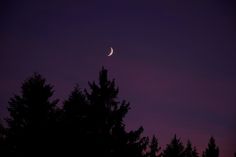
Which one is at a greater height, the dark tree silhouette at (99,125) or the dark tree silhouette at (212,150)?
the dark tree silhouette at (212,150)

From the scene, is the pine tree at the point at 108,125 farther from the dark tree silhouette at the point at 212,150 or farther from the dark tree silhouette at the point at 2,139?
the dark tree silhouette at the point at 212,150

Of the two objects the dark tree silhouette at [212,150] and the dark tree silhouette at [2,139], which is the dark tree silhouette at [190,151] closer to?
the dark tree silhouette at [212,150]

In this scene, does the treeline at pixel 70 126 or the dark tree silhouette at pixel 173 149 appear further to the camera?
the dark tree silhouette at pixel 173 149

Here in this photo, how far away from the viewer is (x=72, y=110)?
3036 cm

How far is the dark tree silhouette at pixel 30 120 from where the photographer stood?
25625mm

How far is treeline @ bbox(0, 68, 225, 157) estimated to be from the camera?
25828mm

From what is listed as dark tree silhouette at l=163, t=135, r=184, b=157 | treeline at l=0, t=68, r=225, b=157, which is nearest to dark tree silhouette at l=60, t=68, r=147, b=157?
treeline at l=0, t=68, r=225, b=157

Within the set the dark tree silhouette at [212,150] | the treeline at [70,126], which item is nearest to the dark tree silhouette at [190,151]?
the dark tree silhouette at [212,150]

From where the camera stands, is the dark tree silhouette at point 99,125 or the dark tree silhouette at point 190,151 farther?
the dark tree silhouette at point 190,151

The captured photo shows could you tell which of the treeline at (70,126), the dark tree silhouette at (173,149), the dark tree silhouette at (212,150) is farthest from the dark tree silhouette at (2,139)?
the dark tree silhouette at (212,150)

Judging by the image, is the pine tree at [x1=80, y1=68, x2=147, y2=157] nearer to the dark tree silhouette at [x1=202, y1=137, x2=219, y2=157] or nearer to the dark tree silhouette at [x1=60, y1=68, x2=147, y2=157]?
the dark tree silhouette at [x1=60, y1=68, x2=147, y2=157]

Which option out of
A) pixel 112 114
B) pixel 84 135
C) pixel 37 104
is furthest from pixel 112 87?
pixel 37 104

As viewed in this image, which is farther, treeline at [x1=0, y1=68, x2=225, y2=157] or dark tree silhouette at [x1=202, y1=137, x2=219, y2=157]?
dark tree silhouette at [x1=202, y1=137, x2=219, y2=157]

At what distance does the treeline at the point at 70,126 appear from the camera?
2583 cm
